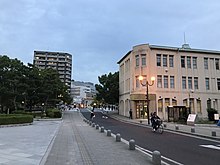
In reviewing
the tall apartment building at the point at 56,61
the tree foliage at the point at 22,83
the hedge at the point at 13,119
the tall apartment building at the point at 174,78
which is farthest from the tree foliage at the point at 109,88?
the tall apartment building at the point at 56,61

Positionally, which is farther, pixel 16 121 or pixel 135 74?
pixel 135 74

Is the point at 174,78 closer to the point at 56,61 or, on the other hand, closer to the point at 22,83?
the point at 22,83

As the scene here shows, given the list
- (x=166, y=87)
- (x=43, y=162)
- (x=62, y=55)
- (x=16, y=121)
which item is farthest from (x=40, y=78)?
(x=62, y=55)

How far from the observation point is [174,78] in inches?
1596

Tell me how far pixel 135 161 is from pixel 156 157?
Answer: 0.89 metres

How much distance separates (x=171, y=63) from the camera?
40906mm

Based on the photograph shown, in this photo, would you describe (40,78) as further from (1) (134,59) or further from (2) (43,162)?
(2) (43,162)

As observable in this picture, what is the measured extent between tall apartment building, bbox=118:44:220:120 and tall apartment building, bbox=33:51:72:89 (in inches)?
3038

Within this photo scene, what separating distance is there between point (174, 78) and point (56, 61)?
3354 inches

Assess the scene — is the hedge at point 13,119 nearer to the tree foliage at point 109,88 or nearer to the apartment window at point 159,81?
the apartment window at point 159,81

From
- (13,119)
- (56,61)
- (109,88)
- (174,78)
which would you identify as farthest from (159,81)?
(56,61)

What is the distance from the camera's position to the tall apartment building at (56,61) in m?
112

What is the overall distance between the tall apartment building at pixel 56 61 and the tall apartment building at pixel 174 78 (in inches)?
3038

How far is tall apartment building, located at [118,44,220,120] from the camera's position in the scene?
39.3 metres
